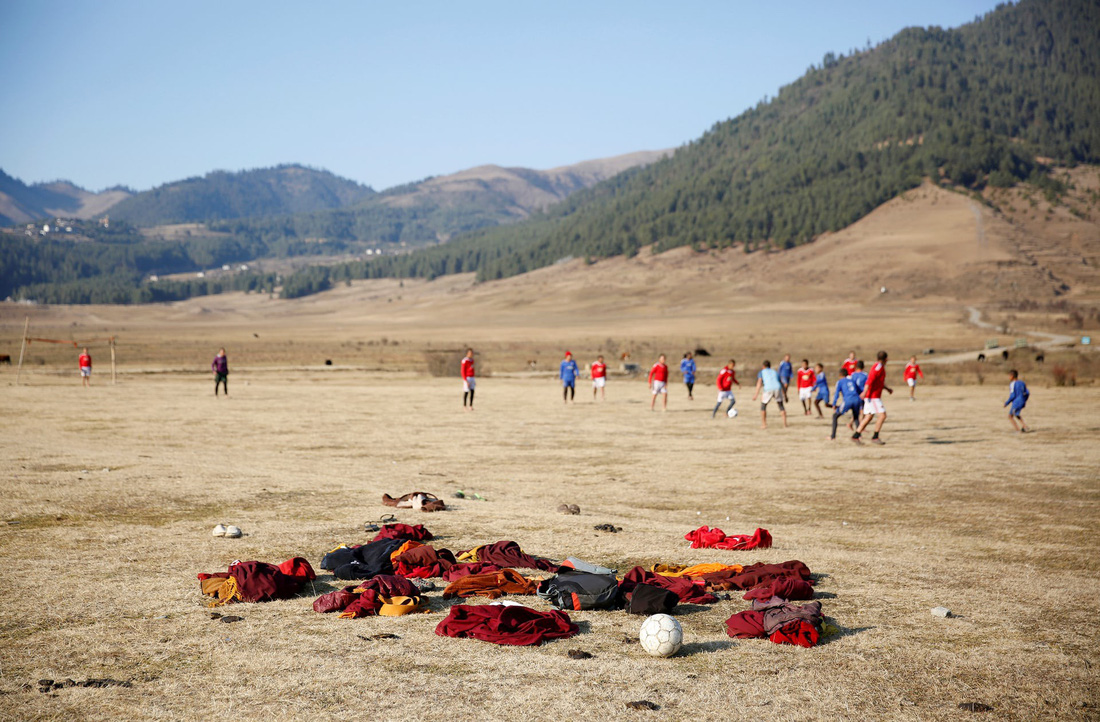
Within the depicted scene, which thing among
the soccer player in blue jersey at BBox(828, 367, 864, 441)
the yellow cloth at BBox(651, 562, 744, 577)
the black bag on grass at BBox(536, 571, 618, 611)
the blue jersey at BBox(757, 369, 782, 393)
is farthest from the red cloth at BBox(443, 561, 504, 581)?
the blue jersey at BBox(757, 369, 782, 393)

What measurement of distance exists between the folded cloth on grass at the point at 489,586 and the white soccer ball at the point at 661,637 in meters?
1.99

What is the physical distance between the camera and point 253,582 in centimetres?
870

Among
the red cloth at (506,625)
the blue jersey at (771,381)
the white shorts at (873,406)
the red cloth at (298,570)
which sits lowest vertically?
the red cloth at (506,625)

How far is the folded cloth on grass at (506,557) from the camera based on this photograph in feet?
32.9

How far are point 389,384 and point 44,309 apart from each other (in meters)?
170

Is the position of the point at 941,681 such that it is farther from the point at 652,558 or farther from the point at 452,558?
the point at 452,558

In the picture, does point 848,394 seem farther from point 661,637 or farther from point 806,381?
point 661,637

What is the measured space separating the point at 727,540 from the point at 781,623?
359 cm

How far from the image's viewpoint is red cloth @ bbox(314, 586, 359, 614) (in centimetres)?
851

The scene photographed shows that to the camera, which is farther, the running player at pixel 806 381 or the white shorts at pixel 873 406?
the running player at pixel 806 381

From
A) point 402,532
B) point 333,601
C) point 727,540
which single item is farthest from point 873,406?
point 333,601

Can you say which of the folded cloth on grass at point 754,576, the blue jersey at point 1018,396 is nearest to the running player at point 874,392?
the blue jersey at point 1018,396

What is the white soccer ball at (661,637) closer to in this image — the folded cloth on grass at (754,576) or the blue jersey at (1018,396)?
the folded cloth on grass at (754,576)

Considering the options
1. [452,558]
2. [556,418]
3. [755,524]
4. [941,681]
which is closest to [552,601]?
[452,558]
